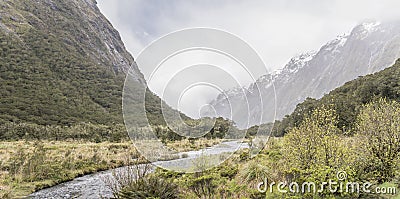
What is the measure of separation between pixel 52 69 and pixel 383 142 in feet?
301

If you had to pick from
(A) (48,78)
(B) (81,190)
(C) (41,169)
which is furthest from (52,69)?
(B) (81,190)

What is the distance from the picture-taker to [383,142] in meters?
9.75

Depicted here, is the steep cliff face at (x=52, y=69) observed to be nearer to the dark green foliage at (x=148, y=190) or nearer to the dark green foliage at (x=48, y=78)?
the dark green foliage at (x=48, y=78)

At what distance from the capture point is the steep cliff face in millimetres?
66250

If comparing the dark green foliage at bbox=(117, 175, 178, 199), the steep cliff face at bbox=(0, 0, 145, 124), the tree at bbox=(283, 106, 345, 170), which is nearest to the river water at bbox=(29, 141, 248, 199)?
the dark green foliage at bbox=(117, 175, 178, 199)

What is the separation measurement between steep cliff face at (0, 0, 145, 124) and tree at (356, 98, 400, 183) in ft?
193

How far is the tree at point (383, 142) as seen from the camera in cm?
959

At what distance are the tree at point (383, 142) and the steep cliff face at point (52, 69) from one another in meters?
58.9

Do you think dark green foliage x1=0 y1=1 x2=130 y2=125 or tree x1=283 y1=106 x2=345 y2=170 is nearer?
tree x1=283 y1=106 x2=345 y2=170

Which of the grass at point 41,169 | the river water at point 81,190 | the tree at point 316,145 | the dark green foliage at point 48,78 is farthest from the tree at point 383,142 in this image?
the dark green foliage at point 48,78

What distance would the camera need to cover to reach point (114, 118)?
7931 cm

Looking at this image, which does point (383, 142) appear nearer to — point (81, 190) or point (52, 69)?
point (81, 190)

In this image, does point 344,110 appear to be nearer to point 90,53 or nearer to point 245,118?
point 245,118

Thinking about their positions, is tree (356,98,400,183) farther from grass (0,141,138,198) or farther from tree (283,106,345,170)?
grass (0,141,138,198)
